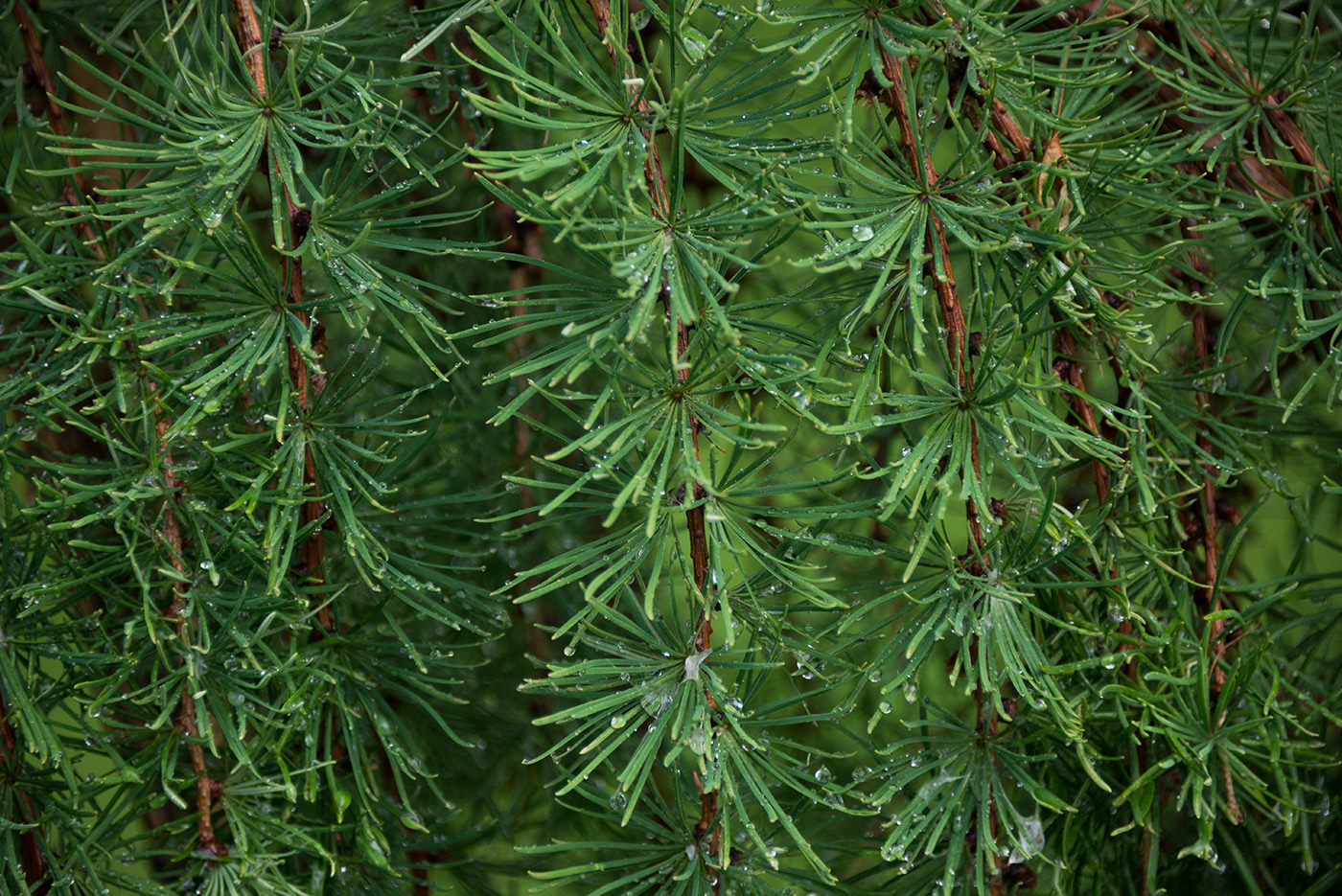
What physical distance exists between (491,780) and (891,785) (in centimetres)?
32

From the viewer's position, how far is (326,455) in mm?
383

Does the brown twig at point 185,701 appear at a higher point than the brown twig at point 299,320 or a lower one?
lower

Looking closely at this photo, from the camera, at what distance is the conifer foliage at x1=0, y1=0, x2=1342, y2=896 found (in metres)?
0.32

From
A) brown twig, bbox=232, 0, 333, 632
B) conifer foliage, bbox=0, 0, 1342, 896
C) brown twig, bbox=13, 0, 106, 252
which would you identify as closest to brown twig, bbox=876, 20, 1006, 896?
conifer foliage, bbox=0, 0, 1342, 896

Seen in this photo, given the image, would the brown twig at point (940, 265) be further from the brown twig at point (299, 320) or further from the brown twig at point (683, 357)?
the brown twig at point (299, 320)

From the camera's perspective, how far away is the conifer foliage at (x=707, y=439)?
317 mm

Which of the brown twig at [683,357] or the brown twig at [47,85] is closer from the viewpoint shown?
the brown twig at [683,357]

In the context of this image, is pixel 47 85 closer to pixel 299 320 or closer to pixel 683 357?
pixel 299 320

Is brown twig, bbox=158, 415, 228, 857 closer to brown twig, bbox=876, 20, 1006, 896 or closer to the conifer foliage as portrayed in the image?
the conifer foliage

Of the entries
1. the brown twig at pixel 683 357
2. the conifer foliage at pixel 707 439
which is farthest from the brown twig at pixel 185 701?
the brown twig at pixel 683 357

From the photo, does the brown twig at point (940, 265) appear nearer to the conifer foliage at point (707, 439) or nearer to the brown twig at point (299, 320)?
the conifer foliage at point (707, 439)

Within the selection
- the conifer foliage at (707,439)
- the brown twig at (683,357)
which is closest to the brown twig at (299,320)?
the conifer foliage at (707,439)

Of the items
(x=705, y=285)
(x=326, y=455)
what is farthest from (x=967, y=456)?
(x=326, y=455)

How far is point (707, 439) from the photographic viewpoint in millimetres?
338
